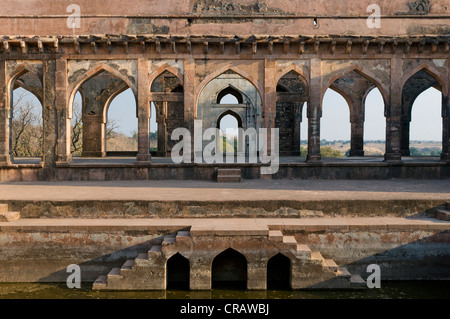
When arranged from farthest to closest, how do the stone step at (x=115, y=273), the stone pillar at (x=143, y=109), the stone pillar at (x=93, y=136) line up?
the stone pillar at (x=93, y=136) → the stone pillar at (x=143, y=109) → the stone step at (x=115, y=273)

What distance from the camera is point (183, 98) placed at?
12055mm

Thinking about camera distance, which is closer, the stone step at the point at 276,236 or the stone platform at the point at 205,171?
the stone step at the point at 276,236

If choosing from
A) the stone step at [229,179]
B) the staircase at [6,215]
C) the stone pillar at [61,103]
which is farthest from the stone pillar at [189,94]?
the staircase at [6,215]

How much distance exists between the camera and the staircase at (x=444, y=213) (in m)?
7.56

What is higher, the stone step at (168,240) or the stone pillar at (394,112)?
the stone pillar at (394,112)

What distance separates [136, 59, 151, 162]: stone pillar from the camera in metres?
11.8

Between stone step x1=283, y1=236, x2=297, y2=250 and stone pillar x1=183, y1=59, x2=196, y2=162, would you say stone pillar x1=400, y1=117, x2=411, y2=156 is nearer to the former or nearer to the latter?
stone pillar x1=183, y1=59, x2=196, y2=162

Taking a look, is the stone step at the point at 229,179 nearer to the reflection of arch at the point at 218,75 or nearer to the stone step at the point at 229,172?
the stone step at the point at 229,172

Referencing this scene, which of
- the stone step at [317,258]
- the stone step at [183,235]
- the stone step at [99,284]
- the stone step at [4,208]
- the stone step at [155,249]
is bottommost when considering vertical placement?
the stone step at [99,284]

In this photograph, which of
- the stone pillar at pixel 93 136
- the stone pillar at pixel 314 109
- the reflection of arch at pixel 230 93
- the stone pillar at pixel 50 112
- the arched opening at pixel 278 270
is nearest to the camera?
the arched opening at pixel 278 270

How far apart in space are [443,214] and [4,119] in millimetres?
11444

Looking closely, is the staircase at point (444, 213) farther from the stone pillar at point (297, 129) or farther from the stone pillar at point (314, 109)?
the stone pillar at point (297, 129)

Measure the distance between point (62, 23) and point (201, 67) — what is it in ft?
14.9

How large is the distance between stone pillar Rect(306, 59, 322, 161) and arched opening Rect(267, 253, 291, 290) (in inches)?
203
